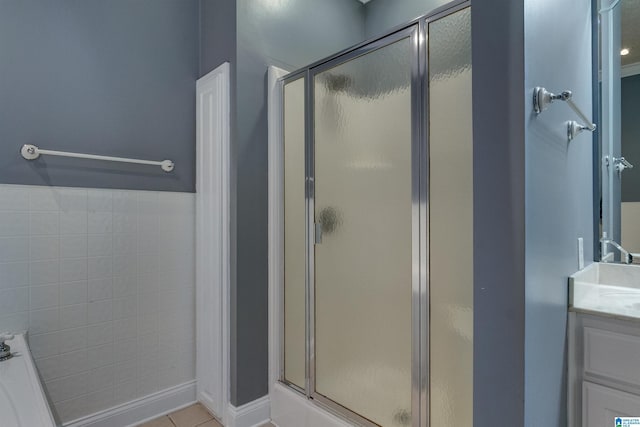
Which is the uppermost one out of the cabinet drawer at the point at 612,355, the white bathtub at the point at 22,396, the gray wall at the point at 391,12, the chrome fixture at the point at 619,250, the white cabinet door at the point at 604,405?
the gray wall at the point at 391,12

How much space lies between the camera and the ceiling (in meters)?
1.57

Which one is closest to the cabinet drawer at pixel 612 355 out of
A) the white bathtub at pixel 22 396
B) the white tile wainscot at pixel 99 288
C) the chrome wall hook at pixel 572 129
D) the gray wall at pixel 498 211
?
the gray wall at pixel 498 211

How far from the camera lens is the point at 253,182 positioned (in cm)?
190

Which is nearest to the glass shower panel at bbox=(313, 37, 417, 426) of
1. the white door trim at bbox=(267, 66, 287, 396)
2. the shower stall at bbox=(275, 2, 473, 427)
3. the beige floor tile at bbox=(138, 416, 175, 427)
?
the shower stall at bbox=(275, 2, 473, 427)

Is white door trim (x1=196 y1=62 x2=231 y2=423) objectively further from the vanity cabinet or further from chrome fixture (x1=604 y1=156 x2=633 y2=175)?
chrome fixture (x1=604 y1=156 x2=633 y2=175)

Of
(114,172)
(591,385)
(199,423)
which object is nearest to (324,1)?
(114,172)

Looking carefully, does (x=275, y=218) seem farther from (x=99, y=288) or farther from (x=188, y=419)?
(x=188, y=419)

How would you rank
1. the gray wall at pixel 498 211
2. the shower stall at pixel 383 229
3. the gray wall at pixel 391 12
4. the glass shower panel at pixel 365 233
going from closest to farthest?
the gray wall at pixel 498 211
the shower stall at pixel 383 229
the glass shower panel at pixel 365 233
the gray wall at pixel 391 12

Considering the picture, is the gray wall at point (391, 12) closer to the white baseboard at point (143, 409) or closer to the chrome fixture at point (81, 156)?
the chrome fixture at point (81, 156)

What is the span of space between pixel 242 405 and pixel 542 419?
1412mm

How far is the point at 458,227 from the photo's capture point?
3.94 feet

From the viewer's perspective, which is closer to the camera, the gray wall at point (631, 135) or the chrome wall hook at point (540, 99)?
the chrome wall hook at point (540, 99)

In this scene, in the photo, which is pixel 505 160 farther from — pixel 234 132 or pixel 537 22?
pixel 234 132

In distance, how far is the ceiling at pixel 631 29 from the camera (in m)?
1.57
